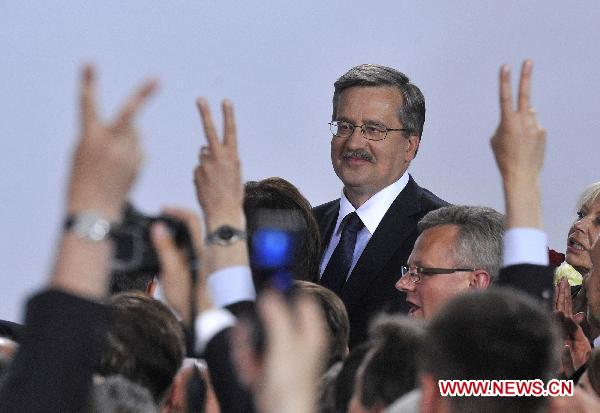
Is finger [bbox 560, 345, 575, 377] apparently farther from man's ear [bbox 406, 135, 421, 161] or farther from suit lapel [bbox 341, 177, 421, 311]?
man's ear [bbox 406, 135, 421, 161]

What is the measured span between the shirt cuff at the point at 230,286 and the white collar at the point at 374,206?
1.76m

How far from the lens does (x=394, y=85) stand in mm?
3801

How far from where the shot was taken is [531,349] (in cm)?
133

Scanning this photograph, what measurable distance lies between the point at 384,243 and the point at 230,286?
172 centimetres

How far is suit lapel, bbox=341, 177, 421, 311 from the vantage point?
3.24 meters

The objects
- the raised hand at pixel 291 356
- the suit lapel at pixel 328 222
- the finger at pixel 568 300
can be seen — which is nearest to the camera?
the raised hand at pixel 291 356

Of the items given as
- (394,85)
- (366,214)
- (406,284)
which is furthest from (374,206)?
(406,284)

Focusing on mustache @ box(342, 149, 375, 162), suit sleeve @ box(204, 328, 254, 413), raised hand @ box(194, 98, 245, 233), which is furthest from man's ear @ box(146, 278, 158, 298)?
suit sleeve @ box(204, 328, 254, 413)

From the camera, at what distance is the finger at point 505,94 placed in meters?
1.72

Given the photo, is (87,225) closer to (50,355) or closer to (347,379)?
(50,355)

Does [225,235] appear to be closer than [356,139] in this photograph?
Yes

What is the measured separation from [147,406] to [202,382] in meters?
0.38

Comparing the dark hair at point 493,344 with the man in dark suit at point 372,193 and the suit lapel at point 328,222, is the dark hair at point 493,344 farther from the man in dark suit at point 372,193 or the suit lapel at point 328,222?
the suit lapel at point 328,222

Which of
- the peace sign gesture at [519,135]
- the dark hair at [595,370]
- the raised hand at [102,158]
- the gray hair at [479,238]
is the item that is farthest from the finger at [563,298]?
the raised hand at [102,158]
